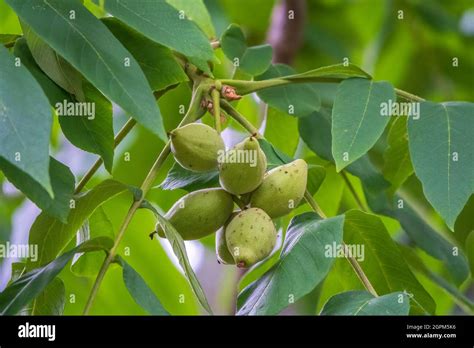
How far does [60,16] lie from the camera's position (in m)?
1.14

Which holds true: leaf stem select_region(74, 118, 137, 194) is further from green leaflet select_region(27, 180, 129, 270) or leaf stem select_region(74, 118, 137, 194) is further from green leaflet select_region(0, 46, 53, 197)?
green leaflet select_region(0, 46, 53, 197)

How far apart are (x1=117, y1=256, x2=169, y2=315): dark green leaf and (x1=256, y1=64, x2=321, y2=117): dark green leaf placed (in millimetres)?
552

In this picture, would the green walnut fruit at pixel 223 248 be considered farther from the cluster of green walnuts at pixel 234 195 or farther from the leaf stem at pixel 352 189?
the leaf stem at pixel 352 189

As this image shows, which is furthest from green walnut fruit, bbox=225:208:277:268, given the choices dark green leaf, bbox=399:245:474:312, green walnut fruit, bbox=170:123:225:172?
dark green leaf, bbox=399:245:474:312

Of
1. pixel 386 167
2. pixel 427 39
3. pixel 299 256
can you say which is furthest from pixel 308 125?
pixel 427 39

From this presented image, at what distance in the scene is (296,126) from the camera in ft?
5.48

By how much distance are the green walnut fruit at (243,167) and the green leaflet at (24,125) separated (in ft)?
0.98

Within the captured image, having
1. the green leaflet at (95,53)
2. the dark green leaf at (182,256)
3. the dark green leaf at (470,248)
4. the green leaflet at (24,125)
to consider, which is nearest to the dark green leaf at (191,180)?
the dark green leaf at (182,256)

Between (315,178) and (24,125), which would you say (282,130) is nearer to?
(315,178)

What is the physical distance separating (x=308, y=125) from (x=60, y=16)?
597mm

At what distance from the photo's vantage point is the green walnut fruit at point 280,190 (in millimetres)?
1233

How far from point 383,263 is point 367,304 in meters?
0.27

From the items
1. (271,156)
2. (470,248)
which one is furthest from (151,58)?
(470,248)
